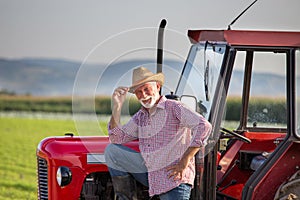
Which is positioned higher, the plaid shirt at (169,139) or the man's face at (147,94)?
the man's face at (147,94)

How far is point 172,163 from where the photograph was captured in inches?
223

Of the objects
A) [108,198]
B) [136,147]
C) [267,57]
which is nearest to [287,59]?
[267,57]

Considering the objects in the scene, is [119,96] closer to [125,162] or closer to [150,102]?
[150,102]

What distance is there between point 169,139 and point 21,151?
15938 mm

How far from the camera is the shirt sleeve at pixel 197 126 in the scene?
5551 millimetres

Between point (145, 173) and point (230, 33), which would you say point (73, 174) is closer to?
point (145, 173)

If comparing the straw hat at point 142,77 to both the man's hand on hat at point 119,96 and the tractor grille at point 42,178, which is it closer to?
the man's hand on hat at point 119,96

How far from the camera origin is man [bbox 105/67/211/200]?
5.59 m

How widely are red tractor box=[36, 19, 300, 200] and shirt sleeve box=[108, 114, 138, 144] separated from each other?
0.37m

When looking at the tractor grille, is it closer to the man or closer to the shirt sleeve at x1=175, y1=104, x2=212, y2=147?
the man

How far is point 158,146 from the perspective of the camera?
18.7 ft

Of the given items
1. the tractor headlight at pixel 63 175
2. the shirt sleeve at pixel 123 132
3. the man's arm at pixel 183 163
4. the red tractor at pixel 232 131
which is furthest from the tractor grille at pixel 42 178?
the man's arm at pixel 183 163

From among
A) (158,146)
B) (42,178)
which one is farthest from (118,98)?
(42,178)

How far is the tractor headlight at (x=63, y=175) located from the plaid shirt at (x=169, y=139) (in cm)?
92
